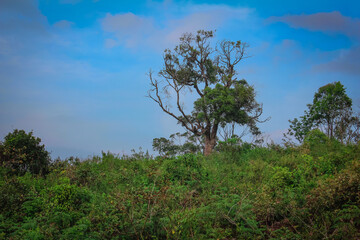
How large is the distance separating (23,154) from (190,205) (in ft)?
25.1

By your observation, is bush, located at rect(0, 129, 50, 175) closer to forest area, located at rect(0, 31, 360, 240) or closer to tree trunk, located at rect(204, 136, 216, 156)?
forest area, located at rect(0, 31, 360, 240)

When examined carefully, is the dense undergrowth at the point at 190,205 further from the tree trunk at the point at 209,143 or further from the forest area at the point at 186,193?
the tree trunk at the point at 209,143

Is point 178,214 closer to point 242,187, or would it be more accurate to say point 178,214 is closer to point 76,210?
point 76,210

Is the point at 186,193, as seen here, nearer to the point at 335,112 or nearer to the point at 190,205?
the point at 190,205

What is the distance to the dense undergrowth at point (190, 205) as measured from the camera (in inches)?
199

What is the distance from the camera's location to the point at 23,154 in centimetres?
1098

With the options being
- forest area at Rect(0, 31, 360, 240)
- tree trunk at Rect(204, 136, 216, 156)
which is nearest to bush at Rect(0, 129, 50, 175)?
forest area at Rect(0, 31, 360, 240)

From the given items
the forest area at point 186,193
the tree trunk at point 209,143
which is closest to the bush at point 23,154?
the forest area at point 186,193

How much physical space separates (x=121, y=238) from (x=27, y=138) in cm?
868

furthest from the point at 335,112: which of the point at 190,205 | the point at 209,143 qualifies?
the point at 190,205

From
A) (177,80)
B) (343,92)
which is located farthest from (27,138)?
(343,92)

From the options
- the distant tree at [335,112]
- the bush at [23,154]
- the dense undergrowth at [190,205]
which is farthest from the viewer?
the distant tree at [335,112]

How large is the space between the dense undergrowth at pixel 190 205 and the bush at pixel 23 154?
2.83 ft

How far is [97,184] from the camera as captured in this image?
9.39 m
